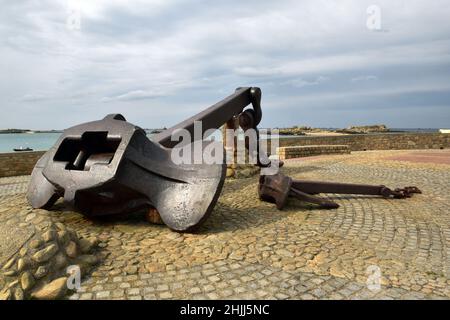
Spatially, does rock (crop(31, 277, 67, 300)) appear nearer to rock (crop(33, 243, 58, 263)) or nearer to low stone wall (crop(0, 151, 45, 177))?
rock (crop(33, 243, 58, 263))

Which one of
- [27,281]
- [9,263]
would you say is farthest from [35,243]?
[27,281]

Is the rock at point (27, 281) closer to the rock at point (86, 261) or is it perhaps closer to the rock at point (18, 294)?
the rock at point (18, 294)

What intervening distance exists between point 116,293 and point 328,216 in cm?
289

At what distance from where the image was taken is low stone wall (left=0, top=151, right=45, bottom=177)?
9484 mm

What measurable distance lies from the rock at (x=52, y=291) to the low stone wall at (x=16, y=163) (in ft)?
29.5

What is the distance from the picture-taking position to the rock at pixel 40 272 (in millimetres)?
2307

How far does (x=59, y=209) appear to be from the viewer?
416cm

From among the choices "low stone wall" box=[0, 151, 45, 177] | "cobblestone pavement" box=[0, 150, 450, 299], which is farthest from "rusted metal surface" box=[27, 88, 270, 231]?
"low stone wall" box=[0, 151, 45, 177]

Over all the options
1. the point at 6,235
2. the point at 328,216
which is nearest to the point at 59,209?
the point at 6,235

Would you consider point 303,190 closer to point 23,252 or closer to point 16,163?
point 23,252

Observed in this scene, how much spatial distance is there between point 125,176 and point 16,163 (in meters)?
8.43

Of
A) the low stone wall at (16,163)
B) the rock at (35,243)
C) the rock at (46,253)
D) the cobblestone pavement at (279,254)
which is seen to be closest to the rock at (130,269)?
the cobblestone pavement at (279,254)

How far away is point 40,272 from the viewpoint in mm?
2322
